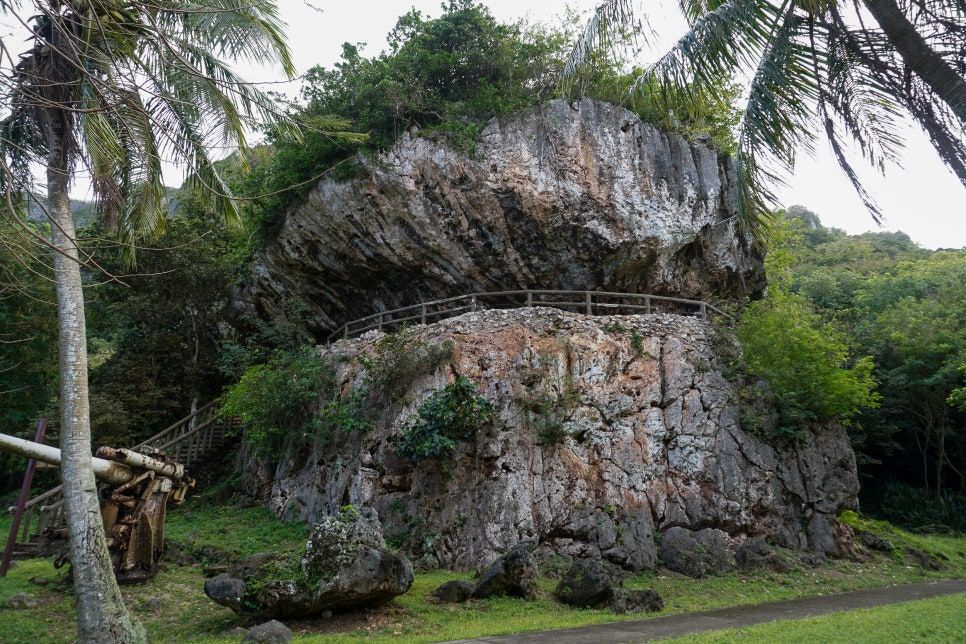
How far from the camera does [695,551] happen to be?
12438mm

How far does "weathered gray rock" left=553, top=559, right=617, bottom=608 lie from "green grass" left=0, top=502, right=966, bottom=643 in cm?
21

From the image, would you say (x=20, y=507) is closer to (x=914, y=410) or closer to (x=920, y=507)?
(x=920, y=507)

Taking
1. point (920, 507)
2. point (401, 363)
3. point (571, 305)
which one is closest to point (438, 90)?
point (571, 305)

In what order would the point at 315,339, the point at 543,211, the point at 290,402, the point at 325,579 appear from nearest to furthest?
1. the point at 325,579
2. the point at 290,402
3. the point at 543,211
4. the point at 315,339

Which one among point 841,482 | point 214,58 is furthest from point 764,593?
point 214,58

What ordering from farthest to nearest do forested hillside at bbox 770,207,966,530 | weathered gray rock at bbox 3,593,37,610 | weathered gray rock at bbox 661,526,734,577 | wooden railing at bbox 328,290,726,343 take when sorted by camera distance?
forested hillside at bbox 770,207,966,530 < wooden railing at bbox 328,290,726,343 < weathered gray rock at bbox 661,526,734,577 < weathered gray rock at bbox 3,593,37,610

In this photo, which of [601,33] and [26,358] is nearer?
[601,33]

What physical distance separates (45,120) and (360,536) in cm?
691

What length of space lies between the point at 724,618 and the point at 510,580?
3.15 metres

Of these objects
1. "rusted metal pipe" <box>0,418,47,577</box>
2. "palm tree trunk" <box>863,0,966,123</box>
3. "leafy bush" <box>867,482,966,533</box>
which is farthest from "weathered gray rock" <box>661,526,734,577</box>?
"rusted metal pipe" <box>0,418,47,577</box>

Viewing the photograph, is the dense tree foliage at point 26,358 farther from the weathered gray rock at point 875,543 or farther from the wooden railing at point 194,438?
the weathered gray rock at point 875,543

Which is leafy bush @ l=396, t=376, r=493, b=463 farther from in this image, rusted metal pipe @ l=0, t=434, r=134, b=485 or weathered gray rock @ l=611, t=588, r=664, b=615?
rusted metal pipe @ l=0, t=434, r=134, b=485

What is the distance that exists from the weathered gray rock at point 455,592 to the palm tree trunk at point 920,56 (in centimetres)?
858

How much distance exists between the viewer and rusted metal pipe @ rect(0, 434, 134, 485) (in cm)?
801
